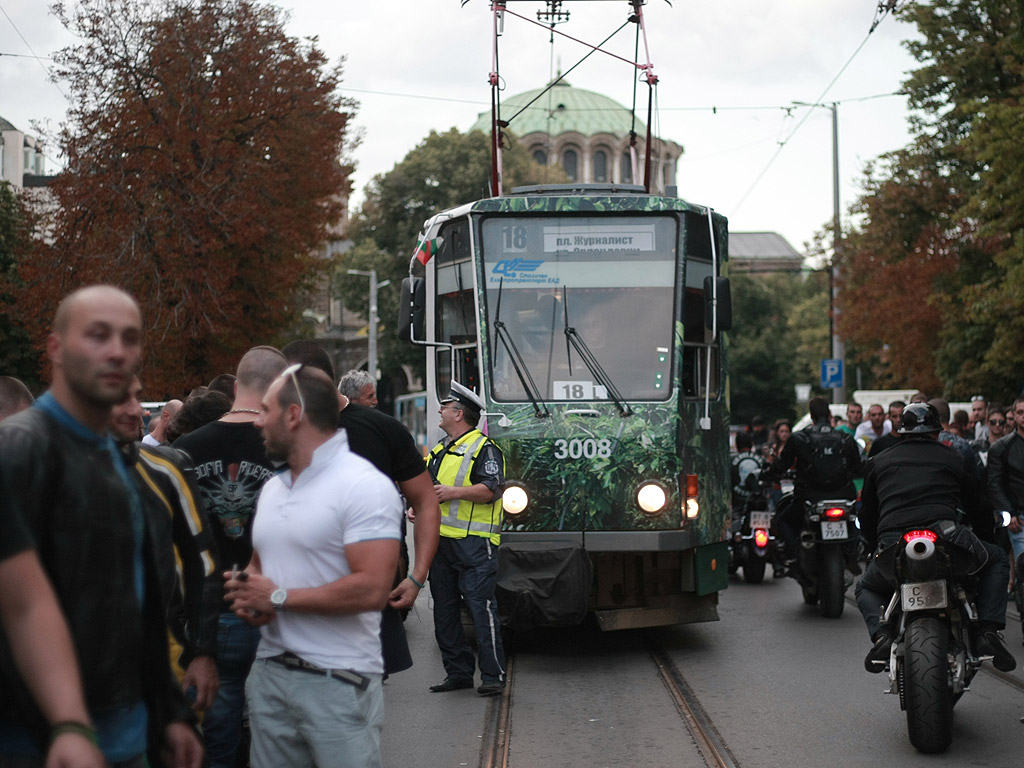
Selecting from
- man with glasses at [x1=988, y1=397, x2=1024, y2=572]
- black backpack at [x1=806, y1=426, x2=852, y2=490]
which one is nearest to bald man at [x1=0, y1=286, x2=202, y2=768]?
man with glasses at [x1=988, y1=397, x2=1024, y2=572]

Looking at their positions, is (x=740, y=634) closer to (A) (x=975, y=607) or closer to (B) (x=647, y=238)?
(B) (x=647, y=238)

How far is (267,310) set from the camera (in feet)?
88.7

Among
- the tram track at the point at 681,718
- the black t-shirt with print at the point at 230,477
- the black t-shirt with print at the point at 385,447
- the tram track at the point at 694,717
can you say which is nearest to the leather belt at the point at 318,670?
the black t-shirt with print at the point at 230,477

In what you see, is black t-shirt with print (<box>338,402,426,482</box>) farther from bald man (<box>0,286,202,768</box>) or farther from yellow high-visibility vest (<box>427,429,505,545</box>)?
bald man (<box>0,286,202,768</box>)

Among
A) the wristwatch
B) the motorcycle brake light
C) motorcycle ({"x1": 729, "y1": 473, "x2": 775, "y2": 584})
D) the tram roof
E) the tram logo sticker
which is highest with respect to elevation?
the tram roof

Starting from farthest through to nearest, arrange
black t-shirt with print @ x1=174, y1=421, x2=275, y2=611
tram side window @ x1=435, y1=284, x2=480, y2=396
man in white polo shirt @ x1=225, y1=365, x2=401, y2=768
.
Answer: tram side window @ x1=435, y1=284, x2=480, y2=396, black t-shirt with print @ x1=174, y1=421, x2=275, y2=611, man in white polo shirt @ x1=225, y1=365, x2=401, y2=768

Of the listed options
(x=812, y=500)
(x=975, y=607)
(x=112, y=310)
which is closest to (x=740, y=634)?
(x=812, y=500)

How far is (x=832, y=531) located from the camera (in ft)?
37.4

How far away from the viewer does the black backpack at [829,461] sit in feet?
38.5

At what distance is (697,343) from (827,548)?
2388 millimetres

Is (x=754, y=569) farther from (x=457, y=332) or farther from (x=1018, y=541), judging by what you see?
(x=457, y=332)

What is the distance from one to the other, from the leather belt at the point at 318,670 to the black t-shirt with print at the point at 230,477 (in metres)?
1.08

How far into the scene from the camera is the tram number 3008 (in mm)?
9789

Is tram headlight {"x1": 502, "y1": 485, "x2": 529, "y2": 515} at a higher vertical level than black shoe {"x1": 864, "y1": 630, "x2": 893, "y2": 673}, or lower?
higher
